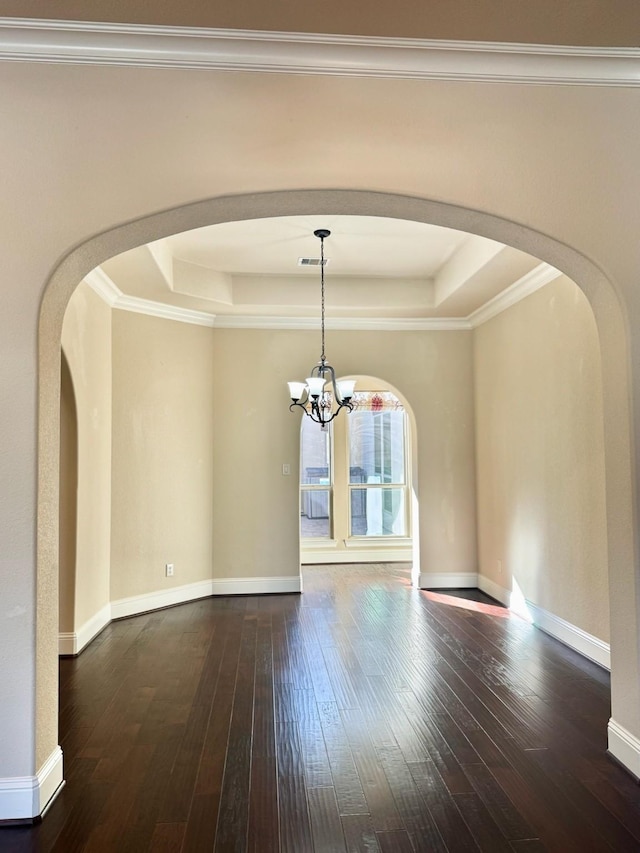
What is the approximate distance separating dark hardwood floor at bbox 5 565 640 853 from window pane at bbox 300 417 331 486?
11.8ft

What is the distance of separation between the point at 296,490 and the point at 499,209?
415 cm

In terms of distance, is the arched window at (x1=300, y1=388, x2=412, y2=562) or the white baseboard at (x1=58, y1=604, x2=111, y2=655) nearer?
the white baseboard at (x1=58, y1=604, x2=111, y2=655)

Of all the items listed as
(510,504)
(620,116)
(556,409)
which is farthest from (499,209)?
(510,504)

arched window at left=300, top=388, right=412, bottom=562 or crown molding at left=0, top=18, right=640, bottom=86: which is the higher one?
crown molding at left=0, top=18, right=640, bottom=86

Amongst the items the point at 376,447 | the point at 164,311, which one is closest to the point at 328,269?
the point at 164,311

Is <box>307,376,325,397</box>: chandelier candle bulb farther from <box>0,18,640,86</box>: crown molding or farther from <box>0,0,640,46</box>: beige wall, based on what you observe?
<box>0,0,640,46</box>: beige wall

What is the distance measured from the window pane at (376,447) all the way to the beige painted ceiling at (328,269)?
2514 millimetres

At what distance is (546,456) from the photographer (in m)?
4.75

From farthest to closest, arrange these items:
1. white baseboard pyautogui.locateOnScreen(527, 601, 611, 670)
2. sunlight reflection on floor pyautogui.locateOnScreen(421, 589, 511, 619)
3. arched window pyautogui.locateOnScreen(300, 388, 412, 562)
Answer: arched window pyautogui.locateOnScreen(300, 388, 412, 562) < sunlight reflection on floor pyautogui.locateOnScreen(421, 589, 511, 619) < white baseboard pyautogui.locateOnScreen(527, 601, 611, 670)

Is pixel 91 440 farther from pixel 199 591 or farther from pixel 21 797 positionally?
pixel 21 797

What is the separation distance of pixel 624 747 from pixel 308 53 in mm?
3353

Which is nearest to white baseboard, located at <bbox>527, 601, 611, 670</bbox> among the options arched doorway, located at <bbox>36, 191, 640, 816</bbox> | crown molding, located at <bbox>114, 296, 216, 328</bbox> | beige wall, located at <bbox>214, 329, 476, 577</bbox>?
arched doorway, located at <bbox>36, 191, 640, 816</bbox>

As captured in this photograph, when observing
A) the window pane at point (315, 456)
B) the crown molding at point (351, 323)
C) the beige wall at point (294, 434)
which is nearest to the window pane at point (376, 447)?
the window pane at point (315, 456)

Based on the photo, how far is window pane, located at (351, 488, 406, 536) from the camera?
8.38 meters
